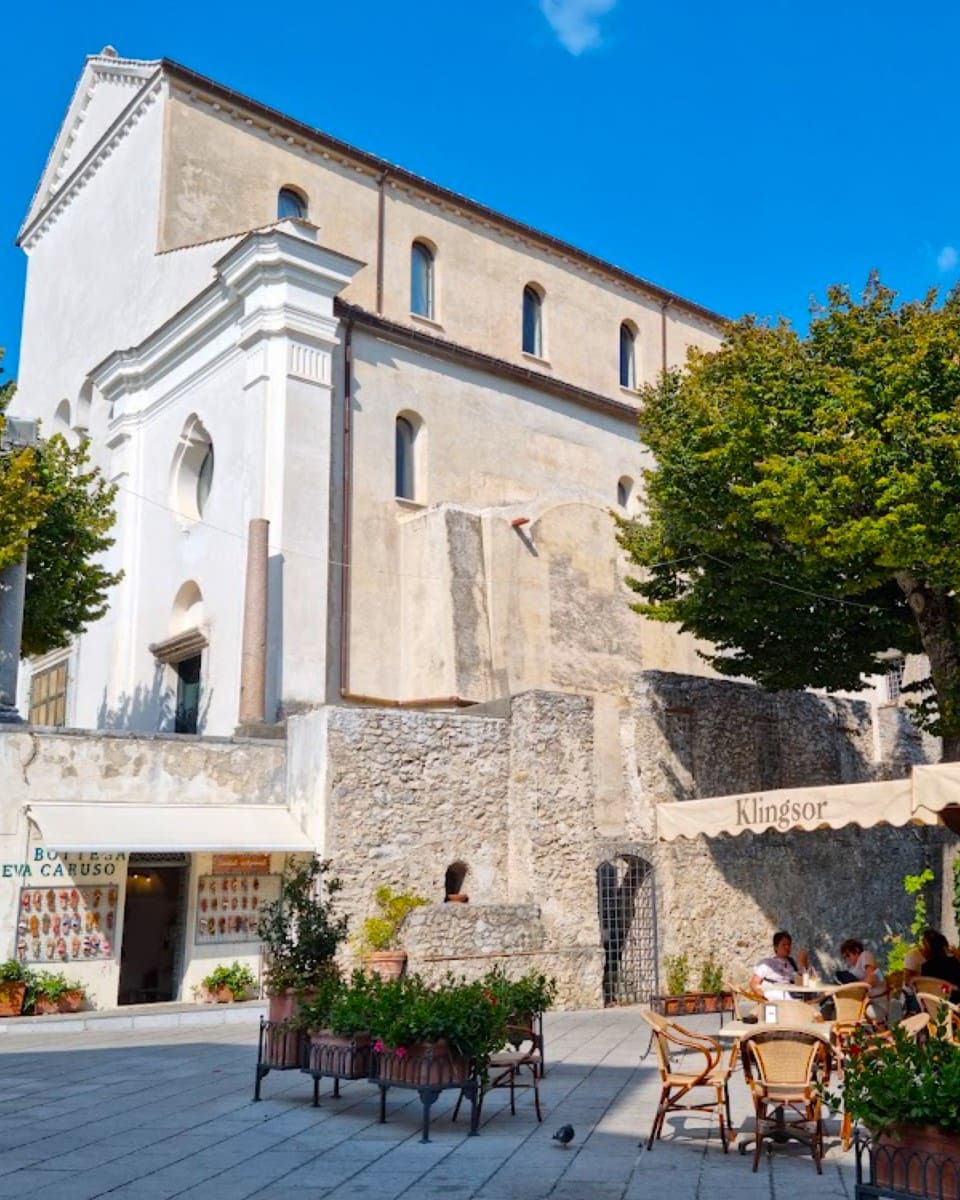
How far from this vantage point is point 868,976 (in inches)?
547

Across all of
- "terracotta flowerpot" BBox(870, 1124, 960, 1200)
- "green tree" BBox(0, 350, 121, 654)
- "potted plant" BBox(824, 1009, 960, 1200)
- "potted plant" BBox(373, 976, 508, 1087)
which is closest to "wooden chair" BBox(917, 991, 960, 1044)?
"potted plant" BBox(824, 1009, 960, 1200)

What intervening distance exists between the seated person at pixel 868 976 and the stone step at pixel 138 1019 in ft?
23.1

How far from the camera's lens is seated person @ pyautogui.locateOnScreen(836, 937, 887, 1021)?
13586mm

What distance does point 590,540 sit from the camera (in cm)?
2786

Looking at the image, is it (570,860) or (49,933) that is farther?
(570,860)

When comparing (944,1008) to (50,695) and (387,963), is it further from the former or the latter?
(50,695)

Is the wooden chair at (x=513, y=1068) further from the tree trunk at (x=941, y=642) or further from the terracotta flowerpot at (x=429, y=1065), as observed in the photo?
the tree trunk at (x=941, y=642)

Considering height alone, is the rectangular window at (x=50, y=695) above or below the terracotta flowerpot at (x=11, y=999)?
above

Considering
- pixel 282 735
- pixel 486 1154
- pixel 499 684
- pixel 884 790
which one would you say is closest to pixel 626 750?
pixel 499 684

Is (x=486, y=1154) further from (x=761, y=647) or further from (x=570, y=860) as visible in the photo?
(x=761, y=647)

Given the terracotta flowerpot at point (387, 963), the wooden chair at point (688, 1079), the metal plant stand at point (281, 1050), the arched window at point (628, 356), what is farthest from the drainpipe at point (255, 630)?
the arched window at point (628, 356)

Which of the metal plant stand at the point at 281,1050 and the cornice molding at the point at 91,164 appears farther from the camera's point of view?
the cornice molding at the point at 91,164

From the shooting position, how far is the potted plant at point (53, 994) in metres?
17.0

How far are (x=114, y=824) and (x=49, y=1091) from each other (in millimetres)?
6754
